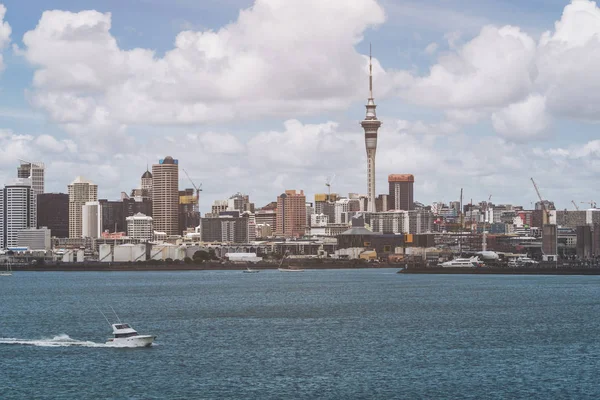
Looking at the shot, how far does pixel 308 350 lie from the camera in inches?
2734

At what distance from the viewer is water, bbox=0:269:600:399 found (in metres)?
55.8

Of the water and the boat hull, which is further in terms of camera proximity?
the boat hull

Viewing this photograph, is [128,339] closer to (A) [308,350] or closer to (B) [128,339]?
(B) [128,339]

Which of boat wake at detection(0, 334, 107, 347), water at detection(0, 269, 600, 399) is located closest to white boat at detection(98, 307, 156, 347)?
boat wake at detection(0, 334, 107, 347)

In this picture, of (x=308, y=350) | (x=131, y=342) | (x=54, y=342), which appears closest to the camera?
(x=308, y=350)

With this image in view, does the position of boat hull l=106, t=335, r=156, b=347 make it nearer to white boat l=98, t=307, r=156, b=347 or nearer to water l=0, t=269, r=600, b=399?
white boat l=98, t=307, r=156, b=347

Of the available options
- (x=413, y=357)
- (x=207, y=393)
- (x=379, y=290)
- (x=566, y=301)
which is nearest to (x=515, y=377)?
(x=413, y=357)

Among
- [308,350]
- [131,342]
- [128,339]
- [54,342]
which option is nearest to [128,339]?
[128,339]

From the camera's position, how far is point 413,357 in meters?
66.1

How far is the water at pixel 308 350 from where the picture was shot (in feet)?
183

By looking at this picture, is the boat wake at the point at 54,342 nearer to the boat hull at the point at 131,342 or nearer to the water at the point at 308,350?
the water at the point at 308,350

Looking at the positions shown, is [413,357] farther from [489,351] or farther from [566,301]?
[566,301]

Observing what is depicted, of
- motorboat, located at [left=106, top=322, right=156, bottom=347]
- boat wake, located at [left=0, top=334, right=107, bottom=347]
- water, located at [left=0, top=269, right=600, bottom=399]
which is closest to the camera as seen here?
water, located at [left=0, top=269, right=600, bottom=399]

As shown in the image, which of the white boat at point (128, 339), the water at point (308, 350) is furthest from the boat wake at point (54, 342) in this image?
the white boat at point (128, 339)
